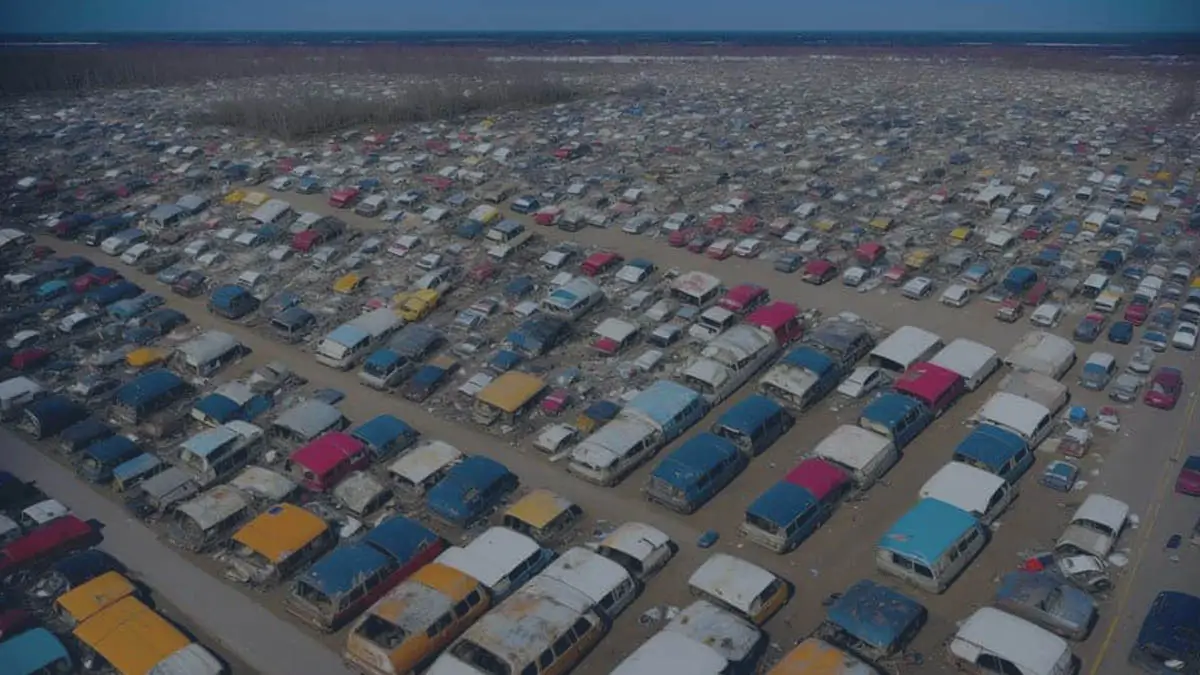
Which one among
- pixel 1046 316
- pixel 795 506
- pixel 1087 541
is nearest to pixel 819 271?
pixel 1046 316

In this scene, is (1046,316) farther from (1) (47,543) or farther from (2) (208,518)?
(1) (47,543)

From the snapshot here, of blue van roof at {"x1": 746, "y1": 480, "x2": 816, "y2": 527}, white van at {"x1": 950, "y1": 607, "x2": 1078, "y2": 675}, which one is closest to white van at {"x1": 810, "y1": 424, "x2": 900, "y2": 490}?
blue van roof at {"x1": 746, "y1": 480, "x2": 816, "y2": 527}

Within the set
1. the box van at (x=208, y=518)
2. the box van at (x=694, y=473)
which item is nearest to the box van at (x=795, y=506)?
the box van at (x=694, y=473)

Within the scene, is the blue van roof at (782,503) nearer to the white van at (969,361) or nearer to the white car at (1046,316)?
the white van at (969,361)


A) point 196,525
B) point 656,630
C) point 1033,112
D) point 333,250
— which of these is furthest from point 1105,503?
point 1033,112

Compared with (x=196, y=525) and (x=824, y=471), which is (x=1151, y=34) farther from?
(x=196, y=525)

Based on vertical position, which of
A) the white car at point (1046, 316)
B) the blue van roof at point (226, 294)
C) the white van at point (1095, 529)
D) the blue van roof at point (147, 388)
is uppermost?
the white car at point (1046, 316)
